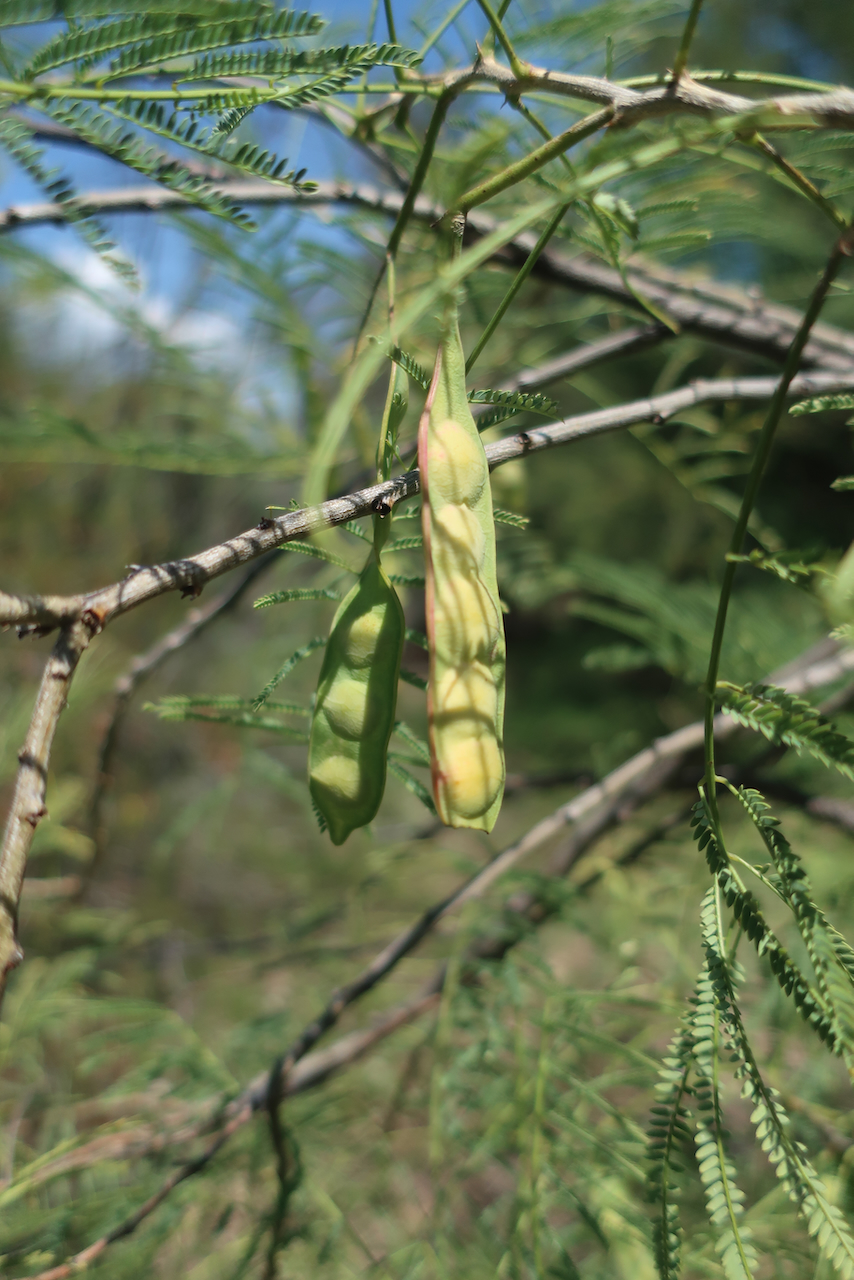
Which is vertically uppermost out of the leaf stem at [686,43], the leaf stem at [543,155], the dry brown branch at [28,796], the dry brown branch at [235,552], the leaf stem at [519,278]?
the leaf stem at [686,43]

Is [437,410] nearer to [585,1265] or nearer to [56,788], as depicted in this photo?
[585,1265]

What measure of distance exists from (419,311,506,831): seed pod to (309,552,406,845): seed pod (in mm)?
42

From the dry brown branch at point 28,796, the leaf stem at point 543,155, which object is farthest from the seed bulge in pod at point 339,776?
the leaf stem at point 543,155

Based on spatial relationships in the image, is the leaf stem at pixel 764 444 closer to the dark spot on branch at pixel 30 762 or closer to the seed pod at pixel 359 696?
the seed pod at pixel 359 696

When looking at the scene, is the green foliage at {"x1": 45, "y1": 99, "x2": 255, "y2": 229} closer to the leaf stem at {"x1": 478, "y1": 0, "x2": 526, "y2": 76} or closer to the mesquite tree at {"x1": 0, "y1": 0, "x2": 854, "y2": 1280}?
the mesquite tree at {"x1": 0, "y1": 0, "x2": 854, "y2": 1280}

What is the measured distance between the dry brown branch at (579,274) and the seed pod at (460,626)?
328 millimetres

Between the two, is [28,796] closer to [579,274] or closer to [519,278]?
[519,278]

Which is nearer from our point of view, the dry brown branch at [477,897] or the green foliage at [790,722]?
the green foliage at [790,722]

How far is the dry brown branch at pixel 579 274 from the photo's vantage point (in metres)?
0.54

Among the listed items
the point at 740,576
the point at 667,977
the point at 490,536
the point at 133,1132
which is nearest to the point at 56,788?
the point at 133,1132

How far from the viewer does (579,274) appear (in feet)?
2.04

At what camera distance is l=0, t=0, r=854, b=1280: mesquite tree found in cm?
28

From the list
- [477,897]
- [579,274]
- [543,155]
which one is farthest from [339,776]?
[579,274]

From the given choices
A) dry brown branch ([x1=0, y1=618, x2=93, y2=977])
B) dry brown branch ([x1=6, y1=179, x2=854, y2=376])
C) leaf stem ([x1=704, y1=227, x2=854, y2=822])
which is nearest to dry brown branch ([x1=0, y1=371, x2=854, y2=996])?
dry brown branch ([x1=0, y1=618, x2=93, y2=977])
